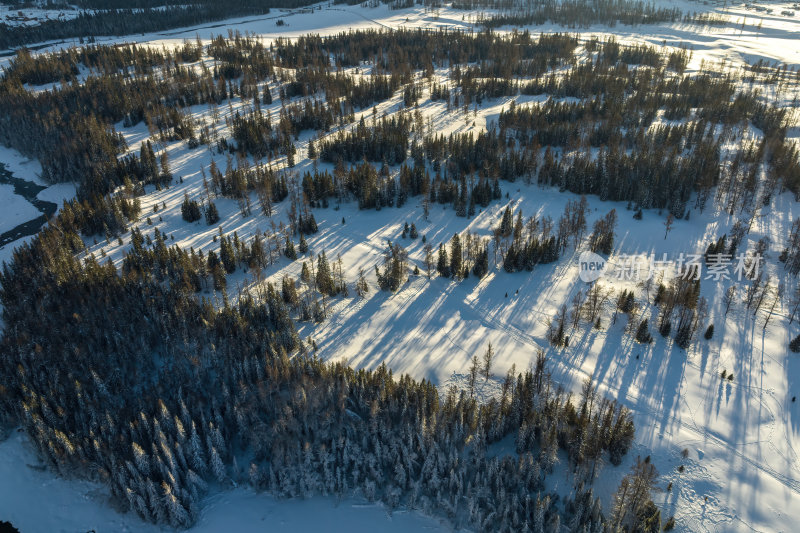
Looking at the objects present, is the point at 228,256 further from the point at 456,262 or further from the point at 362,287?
the point at 456,262

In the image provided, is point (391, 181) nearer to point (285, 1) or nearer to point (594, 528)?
point (594, 528)

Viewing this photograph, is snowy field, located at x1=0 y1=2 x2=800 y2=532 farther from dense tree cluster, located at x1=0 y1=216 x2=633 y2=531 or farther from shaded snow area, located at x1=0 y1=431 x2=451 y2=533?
dense tree cluster, located at x1=0 y1=216 x2=633 y2=531

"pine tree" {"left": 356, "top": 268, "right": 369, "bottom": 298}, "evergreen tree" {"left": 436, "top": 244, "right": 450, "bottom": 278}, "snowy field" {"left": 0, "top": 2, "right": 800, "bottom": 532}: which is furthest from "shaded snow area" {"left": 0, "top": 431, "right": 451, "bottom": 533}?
"evergreen tree" {"left": 436, "top": 244, "right": 450, "bottom": 278}

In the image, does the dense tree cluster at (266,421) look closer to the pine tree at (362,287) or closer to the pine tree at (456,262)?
the pine tree at (362,287)

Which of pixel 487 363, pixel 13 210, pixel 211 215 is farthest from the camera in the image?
pixel 13 210

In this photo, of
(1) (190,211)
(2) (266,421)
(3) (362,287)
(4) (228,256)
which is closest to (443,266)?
(3) (362,287)

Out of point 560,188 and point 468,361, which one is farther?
point 560,188

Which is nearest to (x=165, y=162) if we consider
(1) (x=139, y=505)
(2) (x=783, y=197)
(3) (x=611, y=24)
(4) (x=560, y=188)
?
(1) (x=139, y=505)
